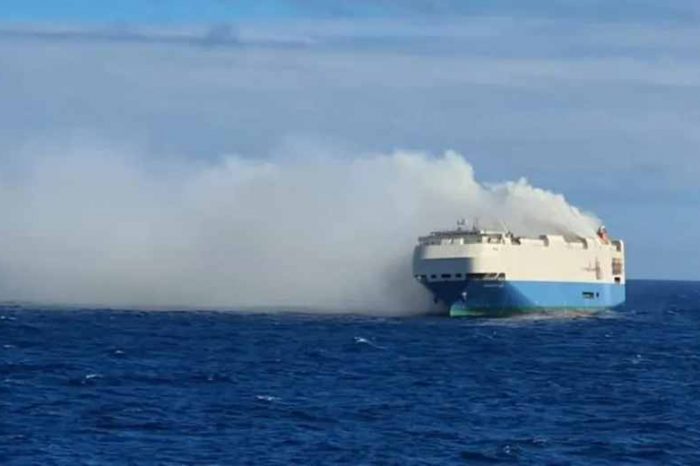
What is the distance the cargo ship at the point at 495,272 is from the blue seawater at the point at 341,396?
20.5 meters

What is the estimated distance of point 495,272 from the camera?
142375 mm

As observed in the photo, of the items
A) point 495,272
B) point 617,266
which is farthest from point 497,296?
point 617,266

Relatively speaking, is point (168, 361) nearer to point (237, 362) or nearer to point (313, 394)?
point (237, 362)

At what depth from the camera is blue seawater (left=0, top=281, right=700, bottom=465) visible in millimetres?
54875

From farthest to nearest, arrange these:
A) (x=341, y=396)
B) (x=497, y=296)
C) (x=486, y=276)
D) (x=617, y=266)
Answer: (x=617, y=266)
(x=497, y=296)
(x=486, y=276)
(x=341, y=396)

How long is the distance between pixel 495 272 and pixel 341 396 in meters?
72.6

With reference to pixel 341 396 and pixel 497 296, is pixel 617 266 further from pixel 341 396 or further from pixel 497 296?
pixel 341 396

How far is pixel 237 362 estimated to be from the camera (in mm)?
87625

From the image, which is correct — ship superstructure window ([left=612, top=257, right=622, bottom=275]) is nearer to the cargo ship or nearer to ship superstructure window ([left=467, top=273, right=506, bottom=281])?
the cargo ship

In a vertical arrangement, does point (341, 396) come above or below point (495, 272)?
below

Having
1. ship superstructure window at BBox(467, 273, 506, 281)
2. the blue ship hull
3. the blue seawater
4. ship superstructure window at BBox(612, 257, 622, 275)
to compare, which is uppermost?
ship superstructure window at BBox(612, 257, 622, 275)

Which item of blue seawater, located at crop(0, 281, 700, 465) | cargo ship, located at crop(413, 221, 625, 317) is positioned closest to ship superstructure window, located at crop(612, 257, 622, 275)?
cargo ship, located at crop(413, 221, 625, 317)

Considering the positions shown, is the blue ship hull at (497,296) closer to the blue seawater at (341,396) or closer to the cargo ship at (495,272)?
the cargo ship at (495,272)

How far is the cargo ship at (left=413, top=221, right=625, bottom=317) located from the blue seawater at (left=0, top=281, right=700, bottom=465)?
20.5m
